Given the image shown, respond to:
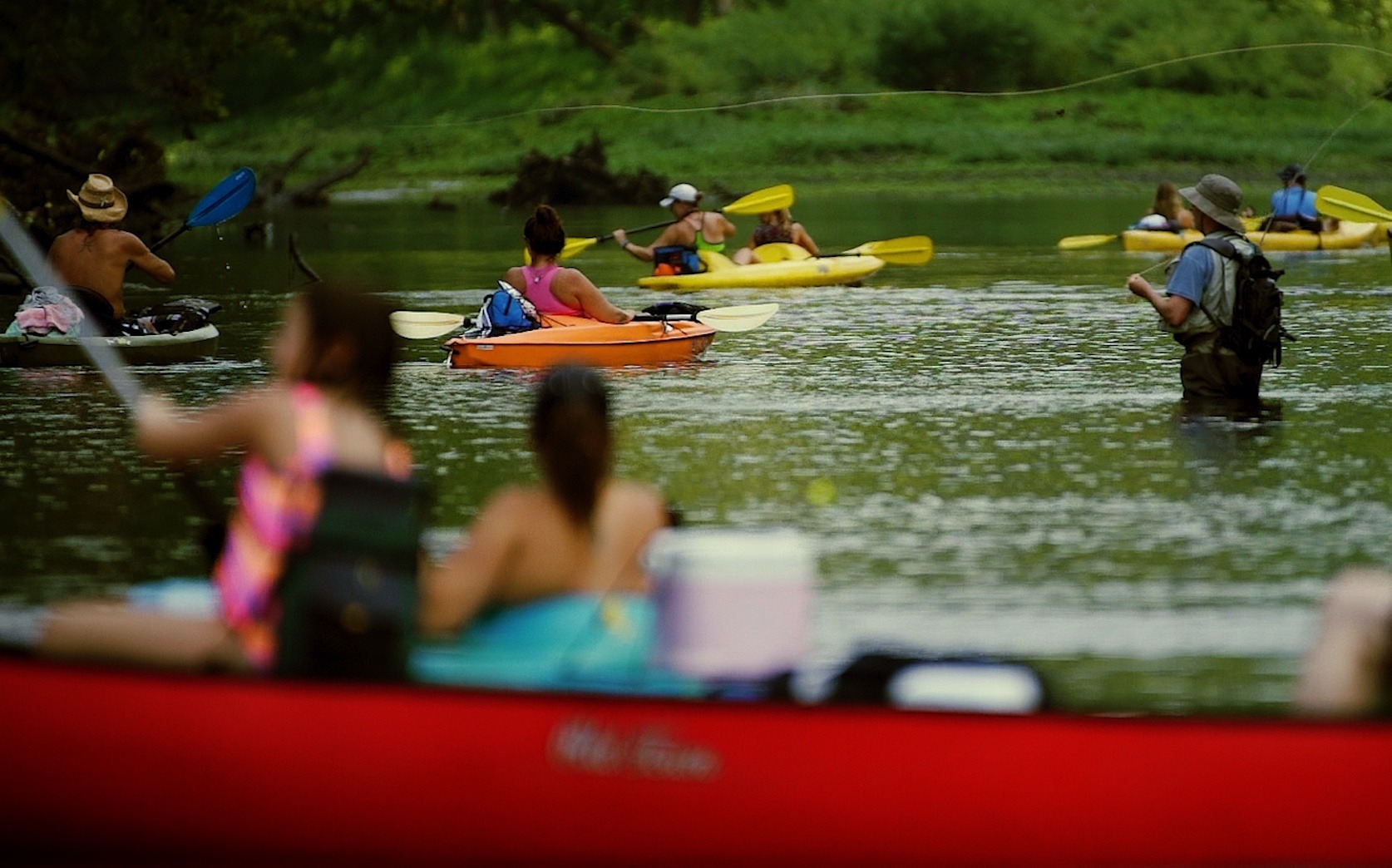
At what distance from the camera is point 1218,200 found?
12.2 meters

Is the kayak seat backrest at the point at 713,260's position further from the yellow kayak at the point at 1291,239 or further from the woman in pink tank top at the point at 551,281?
the woman in pink tank top at the point at 551,281

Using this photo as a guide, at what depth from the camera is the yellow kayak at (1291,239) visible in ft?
91.3

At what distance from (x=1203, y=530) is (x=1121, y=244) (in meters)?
21.6

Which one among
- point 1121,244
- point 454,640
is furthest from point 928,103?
point 454,640

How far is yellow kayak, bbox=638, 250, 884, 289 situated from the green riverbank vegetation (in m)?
20.8

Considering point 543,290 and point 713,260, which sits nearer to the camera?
point 543,290

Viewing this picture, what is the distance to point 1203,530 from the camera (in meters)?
9.75

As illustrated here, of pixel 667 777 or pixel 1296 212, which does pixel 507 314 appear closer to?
pixel 667 777

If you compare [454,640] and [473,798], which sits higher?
[454,640]

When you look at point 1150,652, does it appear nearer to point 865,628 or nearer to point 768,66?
point 865,628

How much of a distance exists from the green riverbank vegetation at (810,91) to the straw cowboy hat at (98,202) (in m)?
26.9

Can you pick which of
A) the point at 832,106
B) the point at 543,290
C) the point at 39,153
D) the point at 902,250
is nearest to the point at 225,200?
the point at 543,290

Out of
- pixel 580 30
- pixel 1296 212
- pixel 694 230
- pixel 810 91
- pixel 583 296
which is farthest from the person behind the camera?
pixel 580 30

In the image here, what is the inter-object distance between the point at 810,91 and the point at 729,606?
54.7 m
